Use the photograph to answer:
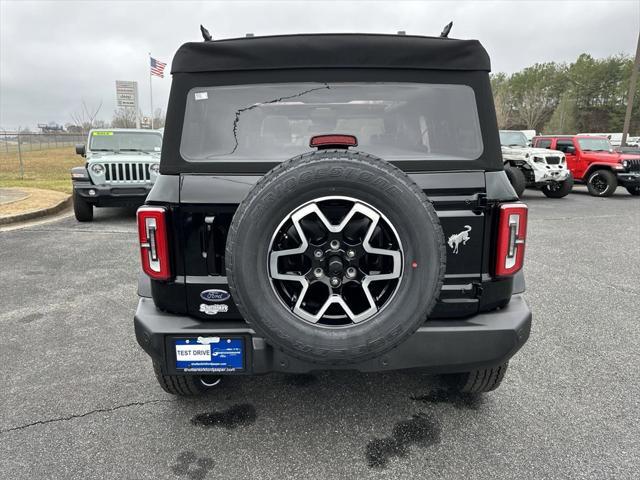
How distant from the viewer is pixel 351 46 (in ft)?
7.04

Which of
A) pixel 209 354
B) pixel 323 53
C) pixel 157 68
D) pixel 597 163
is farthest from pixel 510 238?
pixel 157 68

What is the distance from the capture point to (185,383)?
252cm

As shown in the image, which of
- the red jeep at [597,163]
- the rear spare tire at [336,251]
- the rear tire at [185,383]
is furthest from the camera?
the red jeep at [597,163]

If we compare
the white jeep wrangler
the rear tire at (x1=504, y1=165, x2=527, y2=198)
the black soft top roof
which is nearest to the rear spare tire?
the black soft top roof

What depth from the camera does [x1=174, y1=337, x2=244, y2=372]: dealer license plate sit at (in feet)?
6.79

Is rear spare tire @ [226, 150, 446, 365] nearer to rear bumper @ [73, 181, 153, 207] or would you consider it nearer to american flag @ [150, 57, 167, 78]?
rear bumper @ [73, 181, 153, 207]

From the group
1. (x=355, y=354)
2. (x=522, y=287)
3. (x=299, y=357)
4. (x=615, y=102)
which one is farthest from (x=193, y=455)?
(x=615, y=102)

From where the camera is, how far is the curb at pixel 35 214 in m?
7.87

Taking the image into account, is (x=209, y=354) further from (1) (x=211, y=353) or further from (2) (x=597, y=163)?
(2) (x=597, y=163)

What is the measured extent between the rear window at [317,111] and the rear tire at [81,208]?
676cm

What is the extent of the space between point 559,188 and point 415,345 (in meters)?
12.7

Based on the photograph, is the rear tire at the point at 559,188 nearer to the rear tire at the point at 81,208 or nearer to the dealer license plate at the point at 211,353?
the rear tire at the point at 81,208

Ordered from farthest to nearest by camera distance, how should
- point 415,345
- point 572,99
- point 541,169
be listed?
point 572,99
point 541,169
point 415,345

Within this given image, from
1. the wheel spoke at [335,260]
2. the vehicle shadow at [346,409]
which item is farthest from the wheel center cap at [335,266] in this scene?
the vehicle shadow at [346,409]
